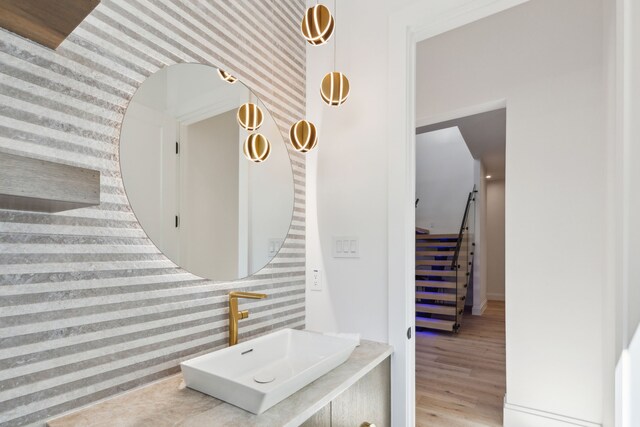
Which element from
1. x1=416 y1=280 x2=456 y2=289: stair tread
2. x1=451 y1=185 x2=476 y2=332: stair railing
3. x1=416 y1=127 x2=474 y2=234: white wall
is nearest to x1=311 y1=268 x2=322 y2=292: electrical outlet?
x1=451 y1=185 x2=476 y2=332: stair railing

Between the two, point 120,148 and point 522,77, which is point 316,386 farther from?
point 522,77

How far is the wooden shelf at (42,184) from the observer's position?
2.02ft

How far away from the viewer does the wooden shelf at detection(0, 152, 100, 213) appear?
617 mm

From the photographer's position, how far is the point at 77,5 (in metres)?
0.74

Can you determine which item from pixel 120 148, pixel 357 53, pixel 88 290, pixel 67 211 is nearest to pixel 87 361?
pixel 88 290

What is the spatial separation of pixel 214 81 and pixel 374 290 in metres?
1.15

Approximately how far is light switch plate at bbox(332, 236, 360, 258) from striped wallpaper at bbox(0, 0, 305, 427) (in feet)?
1.93

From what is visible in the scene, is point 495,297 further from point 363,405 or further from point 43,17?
point 43,17

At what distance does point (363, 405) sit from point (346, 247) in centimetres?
70

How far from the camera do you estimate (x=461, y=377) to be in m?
3.17

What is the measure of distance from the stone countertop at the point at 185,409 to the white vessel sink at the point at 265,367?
0.08 feet

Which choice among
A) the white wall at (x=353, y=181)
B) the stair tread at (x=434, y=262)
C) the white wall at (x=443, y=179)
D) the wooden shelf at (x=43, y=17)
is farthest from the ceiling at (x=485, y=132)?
the wooden shelf at (x=43, y=17)

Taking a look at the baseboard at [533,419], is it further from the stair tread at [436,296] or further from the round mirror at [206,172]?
the stair tread at [436,296]

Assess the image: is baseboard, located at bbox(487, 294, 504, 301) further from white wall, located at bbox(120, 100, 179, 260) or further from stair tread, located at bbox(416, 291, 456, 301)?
white wall, located at bbox(120, 100, 179, 260)
